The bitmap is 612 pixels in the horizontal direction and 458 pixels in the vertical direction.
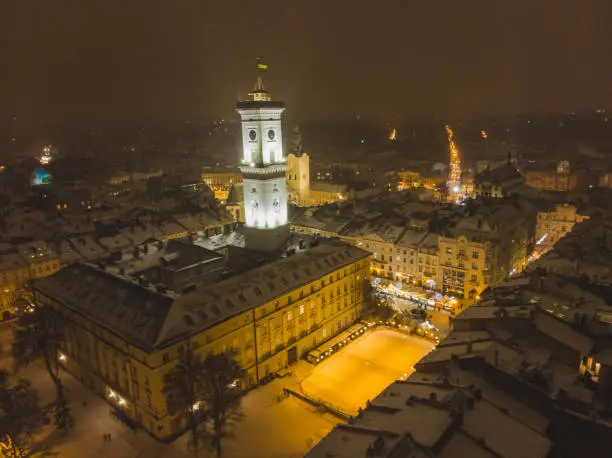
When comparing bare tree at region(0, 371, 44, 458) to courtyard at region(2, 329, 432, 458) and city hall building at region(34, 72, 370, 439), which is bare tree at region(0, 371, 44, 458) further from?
city hall building at region(34, 72, 370, 439)

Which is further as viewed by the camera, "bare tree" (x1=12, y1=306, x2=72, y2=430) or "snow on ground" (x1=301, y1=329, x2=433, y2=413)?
"snow on ground" (x1=301, y1=329, x2=433, y2=413)

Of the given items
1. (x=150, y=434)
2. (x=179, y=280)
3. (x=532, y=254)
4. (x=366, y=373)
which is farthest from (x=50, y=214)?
(x=532, y=254)

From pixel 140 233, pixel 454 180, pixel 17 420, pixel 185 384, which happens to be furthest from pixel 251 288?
pixel 454 180

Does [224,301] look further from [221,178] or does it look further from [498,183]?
[221,178]

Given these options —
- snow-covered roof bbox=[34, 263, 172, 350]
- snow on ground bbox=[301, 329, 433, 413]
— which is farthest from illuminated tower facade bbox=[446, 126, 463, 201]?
snow-covered roof bbox=[34, 263, 172, 350]

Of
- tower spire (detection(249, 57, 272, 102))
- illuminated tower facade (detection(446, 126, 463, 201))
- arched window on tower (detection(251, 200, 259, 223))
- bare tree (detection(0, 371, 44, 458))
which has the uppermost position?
tower spire (detection(249, 57, 272, 102))

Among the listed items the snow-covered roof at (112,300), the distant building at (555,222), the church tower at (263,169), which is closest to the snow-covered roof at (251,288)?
the snow-covered roof at (112,300)

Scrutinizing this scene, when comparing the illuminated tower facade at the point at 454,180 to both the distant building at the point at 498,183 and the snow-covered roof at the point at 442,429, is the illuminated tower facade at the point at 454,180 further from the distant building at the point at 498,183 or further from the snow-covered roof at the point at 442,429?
the snow-covered roof at the point at 442,429
